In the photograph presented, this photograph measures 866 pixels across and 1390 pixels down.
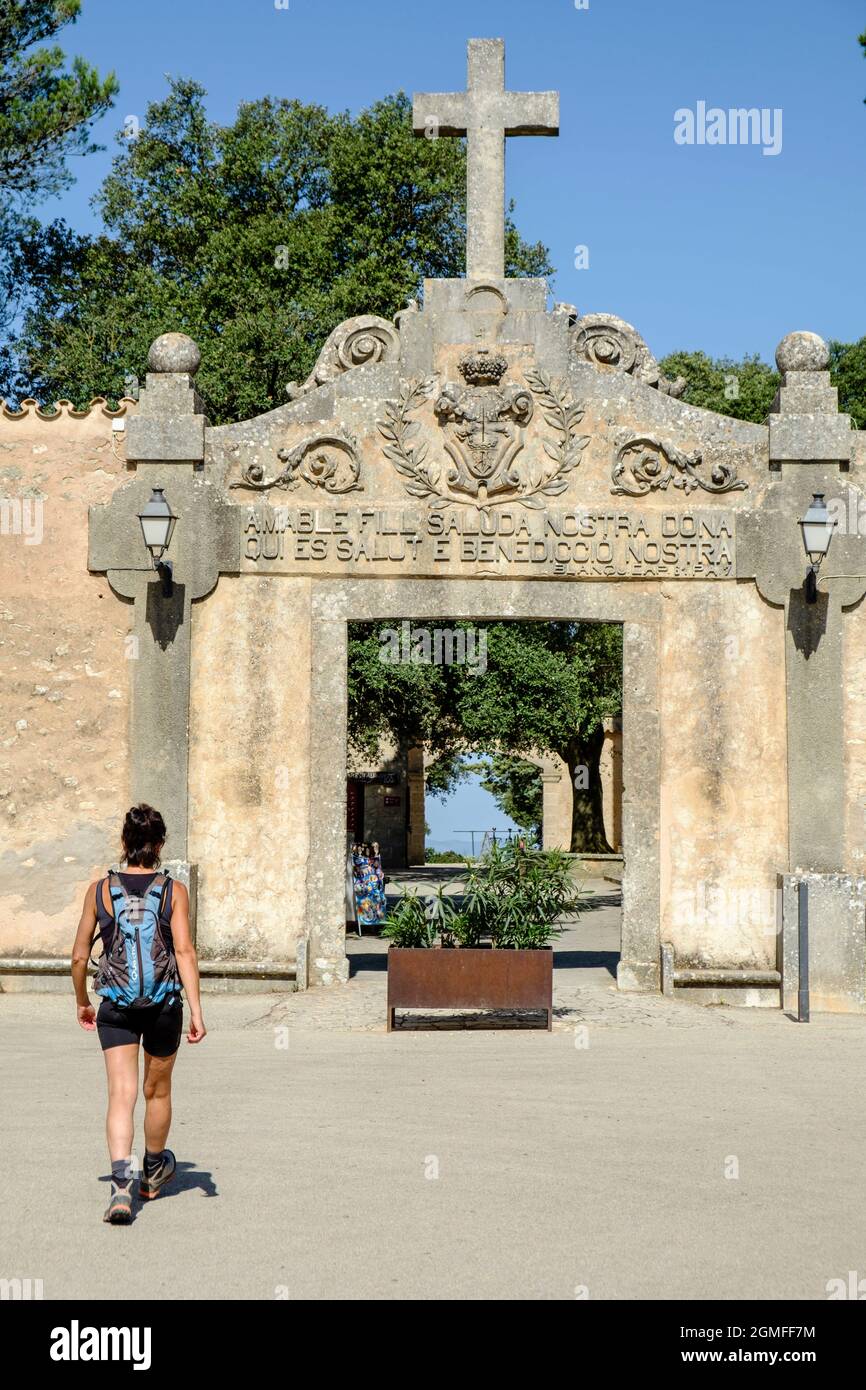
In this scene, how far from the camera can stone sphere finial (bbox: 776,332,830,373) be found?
36.4 ft

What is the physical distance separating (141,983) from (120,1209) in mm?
751

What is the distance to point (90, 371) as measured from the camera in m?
20.0

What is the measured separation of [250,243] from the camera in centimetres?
2123

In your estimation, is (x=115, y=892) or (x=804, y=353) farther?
(x=804, y=353)

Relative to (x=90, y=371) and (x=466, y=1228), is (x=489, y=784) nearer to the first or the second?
(x=90, y=371)

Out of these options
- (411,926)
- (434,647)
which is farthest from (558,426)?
(434,647)

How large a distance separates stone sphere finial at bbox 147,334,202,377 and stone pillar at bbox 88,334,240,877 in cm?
1

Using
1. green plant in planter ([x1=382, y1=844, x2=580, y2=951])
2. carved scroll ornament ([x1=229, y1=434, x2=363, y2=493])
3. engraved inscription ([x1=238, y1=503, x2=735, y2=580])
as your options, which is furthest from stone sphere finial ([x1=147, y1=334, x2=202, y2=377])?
green plant in planter ([x1=382, y1=844, x2=580, y2=951])

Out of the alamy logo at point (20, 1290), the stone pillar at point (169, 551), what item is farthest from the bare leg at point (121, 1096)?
the stone pillar at point (169, 551)

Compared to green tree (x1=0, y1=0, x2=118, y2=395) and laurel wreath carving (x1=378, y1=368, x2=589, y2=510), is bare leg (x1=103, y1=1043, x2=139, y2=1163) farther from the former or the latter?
green tree (x1=0, y1=0, x2=118, y2=395)

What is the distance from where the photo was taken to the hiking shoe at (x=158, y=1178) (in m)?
5.27

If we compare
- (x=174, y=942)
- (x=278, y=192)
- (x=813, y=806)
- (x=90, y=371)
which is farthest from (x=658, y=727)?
(x=278, y=192)

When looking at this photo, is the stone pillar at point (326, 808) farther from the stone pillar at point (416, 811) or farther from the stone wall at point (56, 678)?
the stone pillar at point (416, 811)

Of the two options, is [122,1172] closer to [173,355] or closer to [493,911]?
[493,911]
